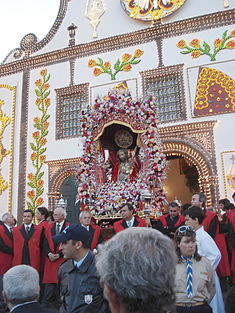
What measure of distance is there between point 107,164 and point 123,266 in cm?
749

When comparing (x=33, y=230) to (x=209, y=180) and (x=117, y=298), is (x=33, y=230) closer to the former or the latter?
(x=117, y=298)

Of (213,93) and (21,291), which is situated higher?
(213,93)

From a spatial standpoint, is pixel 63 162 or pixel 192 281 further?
pixel 63 162

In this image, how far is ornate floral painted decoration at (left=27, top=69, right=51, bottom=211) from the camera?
13.2 m

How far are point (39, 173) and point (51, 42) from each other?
19.3ft

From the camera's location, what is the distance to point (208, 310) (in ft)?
9.77

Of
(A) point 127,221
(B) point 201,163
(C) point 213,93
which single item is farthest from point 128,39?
(A) point 127,221

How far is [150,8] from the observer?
13.0 metres

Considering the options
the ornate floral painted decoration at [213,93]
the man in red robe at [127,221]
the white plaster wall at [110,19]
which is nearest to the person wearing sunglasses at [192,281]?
the man in red robe at [127,221]

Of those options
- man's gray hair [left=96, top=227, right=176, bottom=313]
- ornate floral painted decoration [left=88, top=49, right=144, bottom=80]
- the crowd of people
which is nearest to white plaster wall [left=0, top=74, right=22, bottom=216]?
ornate floral painted decoration [left=88, top=49, right=144, bottom=80]

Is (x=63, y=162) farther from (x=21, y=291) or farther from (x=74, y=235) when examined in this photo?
(x=21, y=291)

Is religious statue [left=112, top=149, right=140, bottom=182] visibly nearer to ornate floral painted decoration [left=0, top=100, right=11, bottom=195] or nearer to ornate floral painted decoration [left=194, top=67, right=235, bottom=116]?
ornate floral painted decoration [left=194, top=67, right=235, bottom=116]

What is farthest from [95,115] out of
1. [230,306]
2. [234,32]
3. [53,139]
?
[230,306]

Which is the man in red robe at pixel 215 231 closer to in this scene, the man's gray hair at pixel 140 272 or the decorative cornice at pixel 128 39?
the man's gray hair at pixel 140 272
